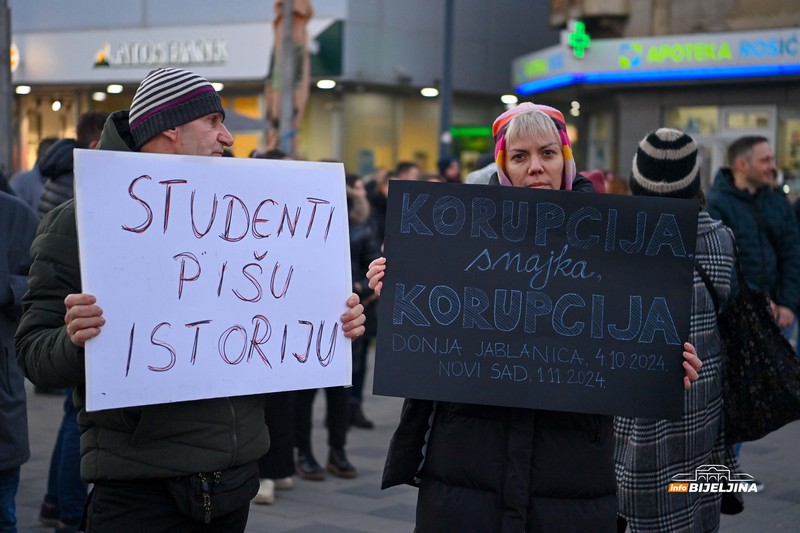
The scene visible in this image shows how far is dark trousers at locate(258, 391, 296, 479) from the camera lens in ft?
21.6

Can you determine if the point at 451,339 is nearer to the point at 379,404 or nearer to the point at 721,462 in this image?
the point at 721,462

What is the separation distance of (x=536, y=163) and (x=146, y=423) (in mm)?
1296

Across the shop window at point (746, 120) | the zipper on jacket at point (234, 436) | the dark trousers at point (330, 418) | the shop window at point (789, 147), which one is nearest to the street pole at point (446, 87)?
the shop window at point (746, 120)

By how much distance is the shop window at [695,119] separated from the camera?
874 inches

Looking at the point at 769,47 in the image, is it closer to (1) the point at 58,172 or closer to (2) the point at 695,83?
(2) the point at 695,83

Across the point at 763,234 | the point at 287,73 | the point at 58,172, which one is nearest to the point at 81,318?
the point at 58,172

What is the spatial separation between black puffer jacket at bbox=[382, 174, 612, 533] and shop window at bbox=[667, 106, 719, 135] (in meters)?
19.8

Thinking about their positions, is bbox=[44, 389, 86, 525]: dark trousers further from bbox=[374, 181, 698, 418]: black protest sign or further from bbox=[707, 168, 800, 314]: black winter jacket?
bbox=[707, 168, 800, 314]: black winter jacket

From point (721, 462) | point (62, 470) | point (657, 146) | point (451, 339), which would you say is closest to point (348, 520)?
point (62, 470)

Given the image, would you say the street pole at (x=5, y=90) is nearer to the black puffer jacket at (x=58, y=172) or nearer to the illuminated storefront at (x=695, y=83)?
the black puffer jacket at (x=58, y=172)

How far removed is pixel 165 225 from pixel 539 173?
106 cm

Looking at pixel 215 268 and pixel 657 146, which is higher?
pixel 657 146

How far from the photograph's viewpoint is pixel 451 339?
3170 mm

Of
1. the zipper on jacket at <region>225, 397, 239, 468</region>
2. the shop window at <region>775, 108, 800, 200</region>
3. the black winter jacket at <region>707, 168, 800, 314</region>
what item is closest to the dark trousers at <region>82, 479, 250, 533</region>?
the zipper on jacket at <region>225, 397, 239, 468</region>
